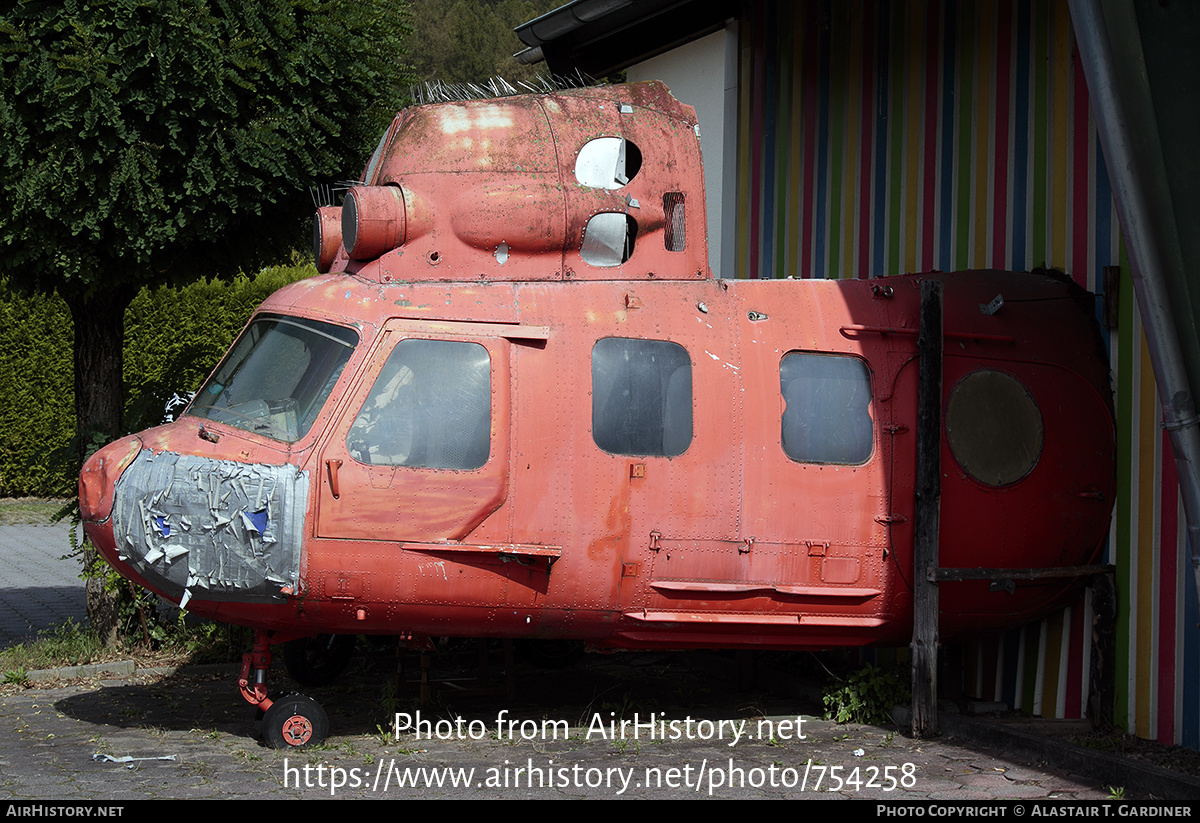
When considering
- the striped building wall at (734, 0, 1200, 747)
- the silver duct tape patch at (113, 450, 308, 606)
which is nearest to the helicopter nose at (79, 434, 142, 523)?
the silver duct tape patch at (113, 450, 308, 606)

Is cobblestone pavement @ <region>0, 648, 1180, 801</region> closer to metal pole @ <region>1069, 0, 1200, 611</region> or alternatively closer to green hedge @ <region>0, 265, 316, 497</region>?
metal pole @ <region>1069, 0, 1200, 611</region>

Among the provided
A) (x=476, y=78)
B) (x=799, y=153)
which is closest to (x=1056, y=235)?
(x=799, y=153)

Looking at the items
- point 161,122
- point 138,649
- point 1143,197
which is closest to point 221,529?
point 161,122

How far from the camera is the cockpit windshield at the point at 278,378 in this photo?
6.46m

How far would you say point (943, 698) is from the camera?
304 inches

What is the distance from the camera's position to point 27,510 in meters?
18.7

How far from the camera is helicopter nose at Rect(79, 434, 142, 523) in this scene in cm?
636

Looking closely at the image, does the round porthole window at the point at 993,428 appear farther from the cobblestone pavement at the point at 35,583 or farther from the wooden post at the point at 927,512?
the cobblestone pavement at the point at 35,583

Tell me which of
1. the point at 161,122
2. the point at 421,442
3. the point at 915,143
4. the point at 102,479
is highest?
the point at 915,143

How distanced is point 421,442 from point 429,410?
179mm

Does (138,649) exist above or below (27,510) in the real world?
above

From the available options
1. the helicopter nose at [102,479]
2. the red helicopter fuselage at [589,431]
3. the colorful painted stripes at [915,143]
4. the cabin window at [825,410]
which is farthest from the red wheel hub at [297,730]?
the colorful painted stripes at [915,143]

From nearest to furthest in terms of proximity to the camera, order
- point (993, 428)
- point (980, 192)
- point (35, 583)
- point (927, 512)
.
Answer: point (927, 512) < point (993, 428) < point (980, 192) < point (35, 583)

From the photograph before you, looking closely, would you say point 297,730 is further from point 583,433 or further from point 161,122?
point 161,122
